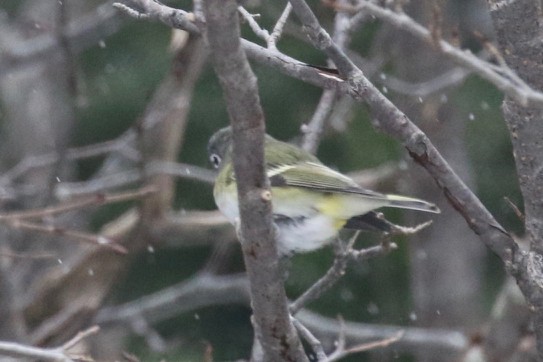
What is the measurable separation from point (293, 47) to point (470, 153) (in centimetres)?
Answer: 134

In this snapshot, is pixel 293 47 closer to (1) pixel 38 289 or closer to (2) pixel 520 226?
(2) pixel 520 226

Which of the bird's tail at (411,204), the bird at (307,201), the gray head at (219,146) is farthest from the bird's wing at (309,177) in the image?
the gray head at (219,146)

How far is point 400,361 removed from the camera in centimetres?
599

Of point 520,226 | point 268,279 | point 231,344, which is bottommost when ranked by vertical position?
point 231,344

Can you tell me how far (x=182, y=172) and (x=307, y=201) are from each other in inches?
37.8

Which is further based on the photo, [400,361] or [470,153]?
[470,153]

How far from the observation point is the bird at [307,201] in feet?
10.4

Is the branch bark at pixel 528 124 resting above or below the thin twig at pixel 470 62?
below

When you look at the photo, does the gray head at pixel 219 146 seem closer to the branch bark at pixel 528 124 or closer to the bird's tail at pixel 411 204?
the bird's tail at pixel 411 204

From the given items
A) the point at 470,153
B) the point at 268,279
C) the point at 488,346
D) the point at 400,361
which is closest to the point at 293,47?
the point at 470,153

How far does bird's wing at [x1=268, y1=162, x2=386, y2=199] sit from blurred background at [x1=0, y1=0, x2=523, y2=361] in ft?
2.33

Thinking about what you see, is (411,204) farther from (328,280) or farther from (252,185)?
(252,185)

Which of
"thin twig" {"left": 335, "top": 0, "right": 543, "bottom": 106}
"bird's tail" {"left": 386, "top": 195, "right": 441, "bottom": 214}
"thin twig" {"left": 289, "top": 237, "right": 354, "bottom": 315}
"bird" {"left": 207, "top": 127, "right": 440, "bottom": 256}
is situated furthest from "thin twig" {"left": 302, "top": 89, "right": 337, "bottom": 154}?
"thin twig" {"left": 335, "top": 0, "right": 543, "bottom": 106}

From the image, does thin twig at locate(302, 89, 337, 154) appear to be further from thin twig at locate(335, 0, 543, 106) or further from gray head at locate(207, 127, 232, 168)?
thin twig at locate(335, 0, 543, 106)
